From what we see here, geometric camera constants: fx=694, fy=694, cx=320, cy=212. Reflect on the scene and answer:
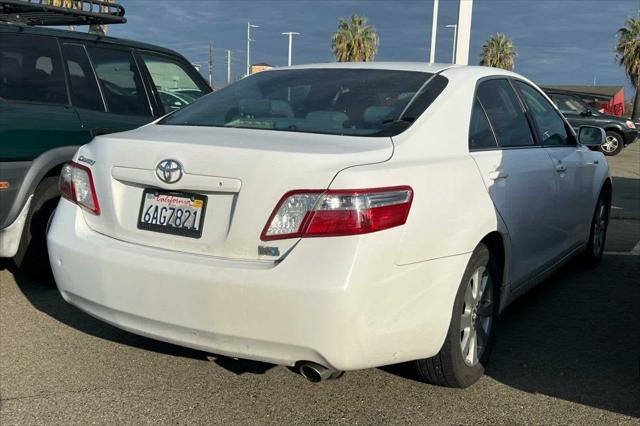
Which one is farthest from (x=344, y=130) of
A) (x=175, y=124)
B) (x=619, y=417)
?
(x=619, y=417)

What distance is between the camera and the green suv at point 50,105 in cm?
442

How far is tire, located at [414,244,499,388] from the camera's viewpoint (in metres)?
3.14

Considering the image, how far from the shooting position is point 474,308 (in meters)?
3.44

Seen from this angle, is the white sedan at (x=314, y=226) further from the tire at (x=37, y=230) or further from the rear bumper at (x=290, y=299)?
the tire at (x=37, y=230)

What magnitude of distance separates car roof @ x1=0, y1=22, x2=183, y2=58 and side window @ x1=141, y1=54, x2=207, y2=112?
83 millimetres

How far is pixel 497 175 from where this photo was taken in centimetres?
350

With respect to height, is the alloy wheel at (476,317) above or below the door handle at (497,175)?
below

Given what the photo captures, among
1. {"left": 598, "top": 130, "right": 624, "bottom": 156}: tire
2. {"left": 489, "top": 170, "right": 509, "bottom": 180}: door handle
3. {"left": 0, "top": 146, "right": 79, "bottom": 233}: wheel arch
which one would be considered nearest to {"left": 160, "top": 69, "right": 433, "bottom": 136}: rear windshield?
{"left": 489, "top": 170, "right": 509, "bottom": 180}: door handle

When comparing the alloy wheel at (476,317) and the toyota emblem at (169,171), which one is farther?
the alloy wheel at (476,317)

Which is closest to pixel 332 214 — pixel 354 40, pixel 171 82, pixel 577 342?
pixel 577 342

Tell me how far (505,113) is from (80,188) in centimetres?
241

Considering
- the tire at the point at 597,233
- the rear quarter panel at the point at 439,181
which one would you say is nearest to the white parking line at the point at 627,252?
the tire at the point at 597,233

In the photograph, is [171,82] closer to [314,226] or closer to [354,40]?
[314,226]

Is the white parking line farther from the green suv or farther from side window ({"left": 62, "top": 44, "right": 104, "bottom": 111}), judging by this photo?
side window ({"left": 62, "top": 44, "right": 104, "bottom": 111})
